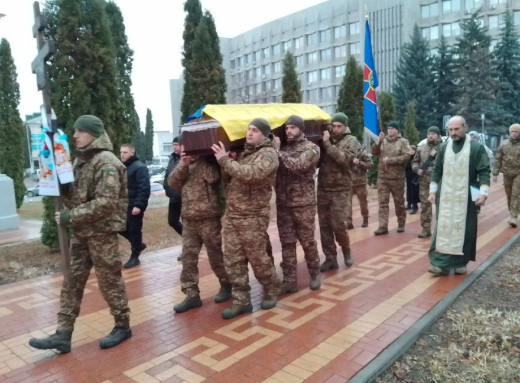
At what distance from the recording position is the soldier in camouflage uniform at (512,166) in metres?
8.67

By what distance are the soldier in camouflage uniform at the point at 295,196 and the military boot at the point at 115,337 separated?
69.4 inches

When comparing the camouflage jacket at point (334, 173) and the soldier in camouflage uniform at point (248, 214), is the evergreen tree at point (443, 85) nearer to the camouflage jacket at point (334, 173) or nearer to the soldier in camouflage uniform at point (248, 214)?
the camouflage jacket at point (334, 173)

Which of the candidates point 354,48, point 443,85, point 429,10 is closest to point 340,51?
point 354,48

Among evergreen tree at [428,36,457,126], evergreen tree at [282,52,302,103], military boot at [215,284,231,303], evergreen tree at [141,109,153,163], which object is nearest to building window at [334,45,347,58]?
evergreen tree at [428,36,457,126]

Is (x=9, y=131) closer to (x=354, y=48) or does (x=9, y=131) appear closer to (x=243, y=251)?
(x=243, y=251)

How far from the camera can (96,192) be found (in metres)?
3.58

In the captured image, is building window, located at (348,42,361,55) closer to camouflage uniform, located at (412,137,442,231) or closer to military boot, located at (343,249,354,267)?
camouflage uniform, located at (412,137,442,231)

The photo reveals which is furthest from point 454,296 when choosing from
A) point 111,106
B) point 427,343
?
point 111,106

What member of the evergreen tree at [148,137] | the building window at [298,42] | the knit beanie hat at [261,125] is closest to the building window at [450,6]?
the building window at [298,42]

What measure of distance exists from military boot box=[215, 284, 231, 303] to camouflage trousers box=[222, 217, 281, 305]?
0.48 metres

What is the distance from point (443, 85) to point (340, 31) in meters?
22.0

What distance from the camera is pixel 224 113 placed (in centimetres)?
441

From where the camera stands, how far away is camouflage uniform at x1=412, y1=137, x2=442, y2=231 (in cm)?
780

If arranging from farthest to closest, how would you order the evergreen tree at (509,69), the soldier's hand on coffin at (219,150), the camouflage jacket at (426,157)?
the evergreen tree at (509,69), the camouflage jacket at (426,157), the soldier's hand on coffin at (219,150)
